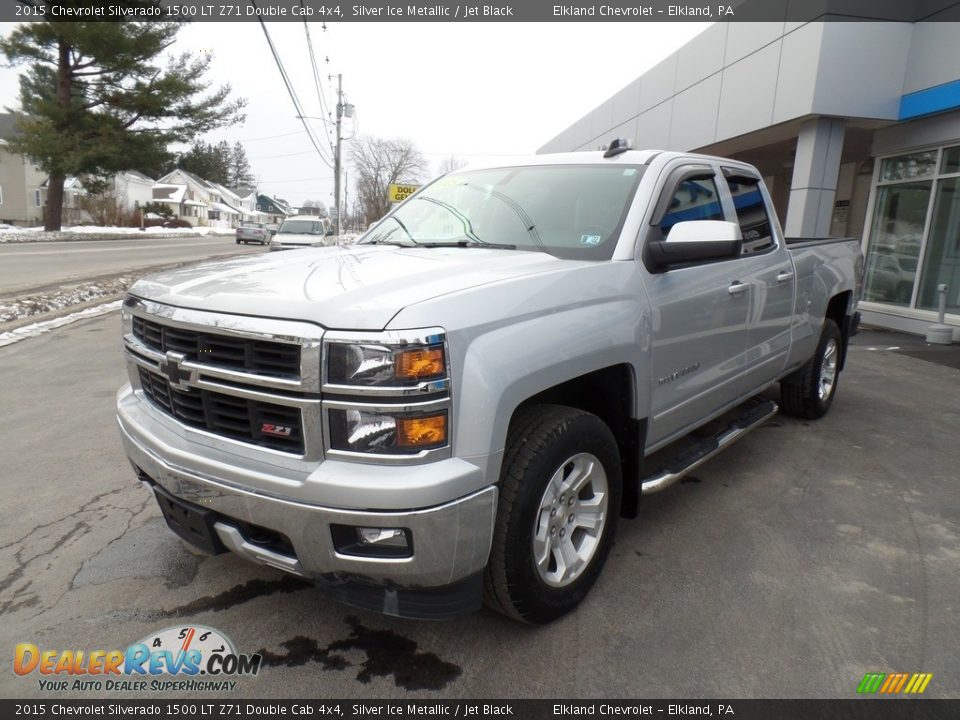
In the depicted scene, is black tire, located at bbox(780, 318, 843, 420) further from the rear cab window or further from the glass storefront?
the glass storefront

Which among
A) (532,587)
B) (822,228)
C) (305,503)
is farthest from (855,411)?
(822,228)

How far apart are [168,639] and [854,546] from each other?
127 inches

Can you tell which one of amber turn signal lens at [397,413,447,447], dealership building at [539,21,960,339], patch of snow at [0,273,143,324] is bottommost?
patch of snow at [0,273,143,324]

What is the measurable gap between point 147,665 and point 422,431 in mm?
1415

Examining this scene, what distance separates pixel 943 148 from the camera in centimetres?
1005

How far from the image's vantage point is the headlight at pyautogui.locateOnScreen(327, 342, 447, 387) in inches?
75.0

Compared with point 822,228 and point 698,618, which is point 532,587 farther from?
point 822,228

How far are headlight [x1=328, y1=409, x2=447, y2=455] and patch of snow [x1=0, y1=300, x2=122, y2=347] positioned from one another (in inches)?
275

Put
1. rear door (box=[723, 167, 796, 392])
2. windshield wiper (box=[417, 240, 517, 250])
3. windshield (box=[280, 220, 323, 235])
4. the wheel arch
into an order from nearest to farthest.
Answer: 1. the wheel arch
2. windshield wiper (box=[417, 240, 517, 250])
3. rear door (box=[723, 167, 796, 392])
4. windshield (box=[280, 220, 323, 235])

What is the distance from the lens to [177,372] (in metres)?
2.30

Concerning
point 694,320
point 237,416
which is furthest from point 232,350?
point 694,320

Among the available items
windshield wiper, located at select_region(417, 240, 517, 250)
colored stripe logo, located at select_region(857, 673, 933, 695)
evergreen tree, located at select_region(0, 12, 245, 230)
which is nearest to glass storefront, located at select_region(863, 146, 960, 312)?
colored stripe logo, located at select_region(857, 673, 933, 695)

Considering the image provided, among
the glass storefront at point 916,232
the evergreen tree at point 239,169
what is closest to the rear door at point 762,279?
the glass storefront at point 916,232

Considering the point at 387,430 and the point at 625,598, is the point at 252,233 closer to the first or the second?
the point at 625,598
